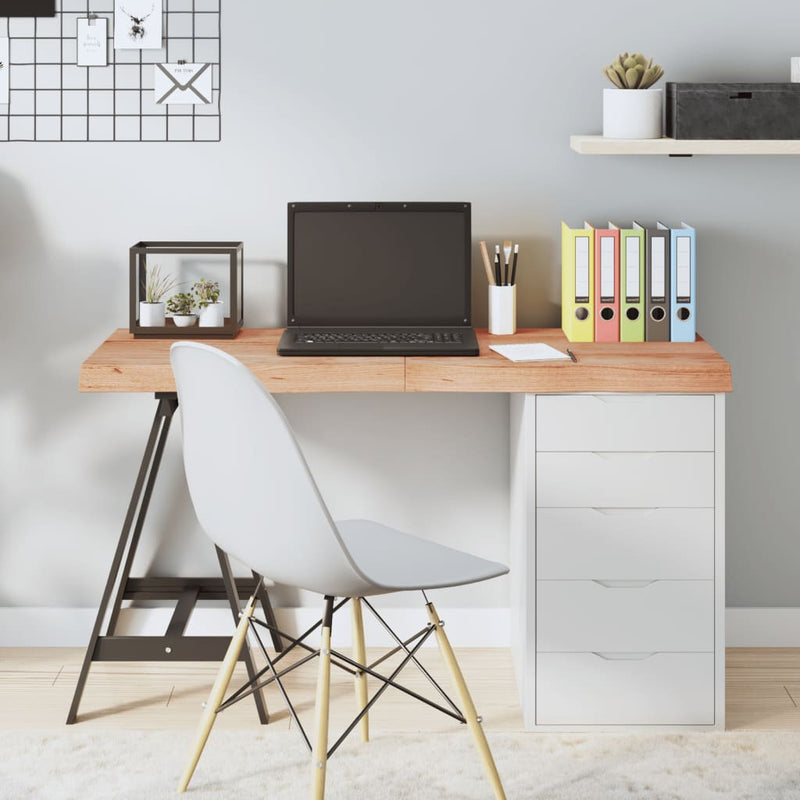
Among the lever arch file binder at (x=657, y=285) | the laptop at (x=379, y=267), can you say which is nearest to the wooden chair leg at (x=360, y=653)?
the laptop at (x=379, y=267)

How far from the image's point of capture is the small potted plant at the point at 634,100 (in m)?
2.76

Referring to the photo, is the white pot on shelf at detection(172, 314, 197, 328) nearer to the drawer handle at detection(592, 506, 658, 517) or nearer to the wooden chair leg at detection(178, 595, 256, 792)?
the wooden chair leg at detection(178, 595, 256, 792)

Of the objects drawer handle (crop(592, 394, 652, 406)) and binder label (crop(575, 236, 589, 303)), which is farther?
binder label (crop(575, 236, 589, 303))

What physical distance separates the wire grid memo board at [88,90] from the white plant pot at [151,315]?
0.43m

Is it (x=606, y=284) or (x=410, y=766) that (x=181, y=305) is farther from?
(x=410, y=766)

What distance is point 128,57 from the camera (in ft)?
9.66

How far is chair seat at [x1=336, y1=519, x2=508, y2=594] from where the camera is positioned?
213 centimetres

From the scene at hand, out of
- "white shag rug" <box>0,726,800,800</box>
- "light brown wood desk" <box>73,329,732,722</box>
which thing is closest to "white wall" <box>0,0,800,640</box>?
"light brown wood desk" <box>73,329,732,722</box>

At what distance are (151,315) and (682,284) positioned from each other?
127cm

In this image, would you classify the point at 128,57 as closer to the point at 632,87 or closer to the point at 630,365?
the point at 632,87

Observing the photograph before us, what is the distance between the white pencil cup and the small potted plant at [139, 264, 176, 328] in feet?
2.64

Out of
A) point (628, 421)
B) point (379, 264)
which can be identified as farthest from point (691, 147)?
point (379, 264)

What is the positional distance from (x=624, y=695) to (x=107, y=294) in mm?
1595

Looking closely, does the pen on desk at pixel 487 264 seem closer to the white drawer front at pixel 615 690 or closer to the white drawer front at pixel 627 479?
the white drawer front at pixel 627 479
